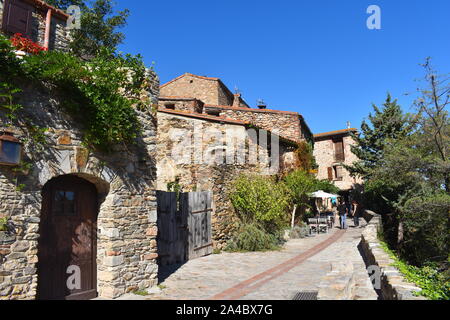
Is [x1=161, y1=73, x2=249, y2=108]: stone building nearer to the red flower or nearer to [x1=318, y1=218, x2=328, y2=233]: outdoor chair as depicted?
[x1=318, y1=218, x2=328, y2=233]: outdoor chair

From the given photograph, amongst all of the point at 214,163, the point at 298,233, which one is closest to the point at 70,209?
the point at 214,163

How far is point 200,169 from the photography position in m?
10.6

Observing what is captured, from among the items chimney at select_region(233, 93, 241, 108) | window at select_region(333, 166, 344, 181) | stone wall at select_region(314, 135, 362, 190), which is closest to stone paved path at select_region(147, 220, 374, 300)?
chimney at select_region(233, 93, 241, 108)

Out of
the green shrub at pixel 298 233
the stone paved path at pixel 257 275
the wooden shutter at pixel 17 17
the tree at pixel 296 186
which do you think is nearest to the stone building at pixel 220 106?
the tree at pixel 296 186

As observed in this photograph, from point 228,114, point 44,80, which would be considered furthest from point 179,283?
point 228,114

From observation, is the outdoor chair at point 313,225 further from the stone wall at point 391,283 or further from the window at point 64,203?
the window at point 64,203

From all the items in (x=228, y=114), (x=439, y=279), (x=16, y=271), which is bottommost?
(x=439, y=279)

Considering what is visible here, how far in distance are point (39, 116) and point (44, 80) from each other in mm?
563

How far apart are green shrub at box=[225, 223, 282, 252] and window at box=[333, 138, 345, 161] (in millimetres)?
21938

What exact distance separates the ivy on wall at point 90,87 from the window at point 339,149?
1076 inches

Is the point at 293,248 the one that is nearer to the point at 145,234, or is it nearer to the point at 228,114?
the point at 145,234

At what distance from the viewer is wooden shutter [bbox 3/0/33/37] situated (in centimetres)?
928

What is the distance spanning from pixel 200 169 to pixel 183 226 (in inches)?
87.8

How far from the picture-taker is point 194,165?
10.7 metres
